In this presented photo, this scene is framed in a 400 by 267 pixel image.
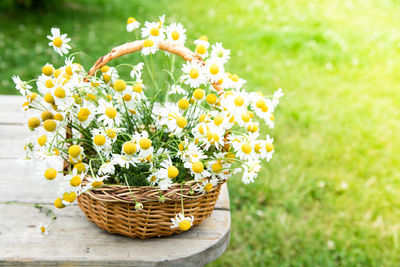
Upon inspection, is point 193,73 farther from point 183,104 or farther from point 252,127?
point 252,127

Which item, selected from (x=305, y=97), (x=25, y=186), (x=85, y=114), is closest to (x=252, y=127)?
(x=85, y=114)

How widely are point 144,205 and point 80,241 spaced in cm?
23

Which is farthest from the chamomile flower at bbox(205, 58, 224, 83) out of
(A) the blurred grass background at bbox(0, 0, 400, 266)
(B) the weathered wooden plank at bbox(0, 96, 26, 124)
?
(A) the blurred grass background at bbox(0, 0, 400, 266)

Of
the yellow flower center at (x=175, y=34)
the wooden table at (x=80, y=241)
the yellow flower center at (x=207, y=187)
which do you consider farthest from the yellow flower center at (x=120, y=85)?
the wooden table at (x=80, y=241)

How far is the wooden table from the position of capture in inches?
39.7

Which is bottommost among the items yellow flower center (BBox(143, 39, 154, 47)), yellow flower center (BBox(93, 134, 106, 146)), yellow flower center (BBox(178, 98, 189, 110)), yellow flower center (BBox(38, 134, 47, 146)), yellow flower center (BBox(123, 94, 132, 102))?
yellow flower center (BBox(38, 134, 47, 146))

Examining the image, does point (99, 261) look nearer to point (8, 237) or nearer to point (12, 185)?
point (8, 237)

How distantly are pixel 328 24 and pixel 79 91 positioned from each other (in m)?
4.61

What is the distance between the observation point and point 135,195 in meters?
0.94

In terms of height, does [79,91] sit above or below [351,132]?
above

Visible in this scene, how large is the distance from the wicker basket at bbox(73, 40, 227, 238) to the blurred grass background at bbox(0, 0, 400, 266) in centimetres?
106

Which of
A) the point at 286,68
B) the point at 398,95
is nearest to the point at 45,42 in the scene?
the point at 286,68

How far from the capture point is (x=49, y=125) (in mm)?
917

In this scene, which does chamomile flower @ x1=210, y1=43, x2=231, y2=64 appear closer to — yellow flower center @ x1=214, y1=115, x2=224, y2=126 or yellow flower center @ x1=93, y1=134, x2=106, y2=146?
yellow flower center @ x1=214, y1=115, x2=224, y2=126
